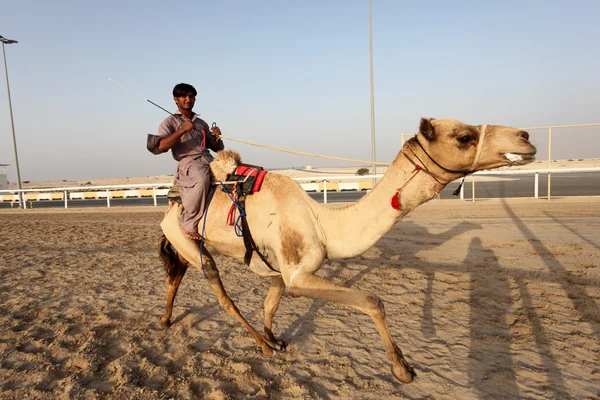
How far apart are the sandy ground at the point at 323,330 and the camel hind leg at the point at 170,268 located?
0.18 meters

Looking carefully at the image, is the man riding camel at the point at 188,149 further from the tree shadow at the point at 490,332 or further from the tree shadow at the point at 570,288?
the tree shadow at the point at 570,288

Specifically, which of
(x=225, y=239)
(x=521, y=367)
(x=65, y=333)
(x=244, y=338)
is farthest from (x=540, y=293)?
(x=65, y=333)

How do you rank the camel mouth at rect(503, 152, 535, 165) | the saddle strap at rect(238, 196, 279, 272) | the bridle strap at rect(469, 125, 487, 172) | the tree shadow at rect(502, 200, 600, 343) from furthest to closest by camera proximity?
the tree shadow at rect(502, 200, 600, 343)
the saddle strap at rect(238, 196, 279, 272)
the bridle strap at rect(469, 125, 487, 172)
the camel mouth at rect(503, 152, 535, 165)

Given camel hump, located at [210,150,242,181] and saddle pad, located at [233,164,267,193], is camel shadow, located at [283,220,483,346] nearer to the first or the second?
saddle pad, located at [233,164,267,193]

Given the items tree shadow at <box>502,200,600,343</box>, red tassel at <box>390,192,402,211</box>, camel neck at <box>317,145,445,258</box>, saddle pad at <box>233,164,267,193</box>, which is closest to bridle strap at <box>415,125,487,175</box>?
camel neck at <box>317,145,445,258</box>

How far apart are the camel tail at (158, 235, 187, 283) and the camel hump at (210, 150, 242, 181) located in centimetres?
125

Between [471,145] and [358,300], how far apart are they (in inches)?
57.7

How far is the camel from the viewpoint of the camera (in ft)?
9.03

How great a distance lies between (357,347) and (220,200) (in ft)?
6.85

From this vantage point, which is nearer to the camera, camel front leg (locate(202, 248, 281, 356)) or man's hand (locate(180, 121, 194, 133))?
man's hand (locate(180, 121, 194, 133))

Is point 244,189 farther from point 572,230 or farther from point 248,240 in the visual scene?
point 572,230

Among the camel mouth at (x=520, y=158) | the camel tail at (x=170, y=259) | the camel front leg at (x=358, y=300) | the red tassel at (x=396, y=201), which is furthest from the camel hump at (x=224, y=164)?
the camel mouth at (x=520, y=158)

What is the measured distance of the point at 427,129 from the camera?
280 centimetres

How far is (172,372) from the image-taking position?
3457mm
